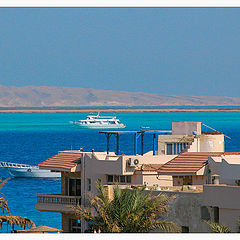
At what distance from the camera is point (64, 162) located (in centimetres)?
3862

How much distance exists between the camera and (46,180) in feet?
329

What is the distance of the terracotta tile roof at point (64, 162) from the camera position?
37.9 meters

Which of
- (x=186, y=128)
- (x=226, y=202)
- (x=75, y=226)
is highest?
(x=186, y=128)

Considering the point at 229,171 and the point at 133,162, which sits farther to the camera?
the point at 133,162

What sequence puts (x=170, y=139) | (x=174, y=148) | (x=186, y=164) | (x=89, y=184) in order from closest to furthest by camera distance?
(x=186, y=164), (x=89, y=184), (x=174, y=148), (x=170, y=139)

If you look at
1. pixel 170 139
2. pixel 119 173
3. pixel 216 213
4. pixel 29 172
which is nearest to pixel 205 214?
pixel 216 213

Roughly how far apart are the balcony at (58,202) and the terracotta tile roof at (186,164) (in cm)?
445

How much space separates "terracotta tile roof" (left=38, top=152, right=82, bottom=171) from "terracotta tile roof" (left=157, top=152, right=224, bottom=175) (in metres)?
4.81

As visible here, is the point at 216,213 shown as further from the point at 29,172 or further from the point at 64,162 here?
the point at 29,172

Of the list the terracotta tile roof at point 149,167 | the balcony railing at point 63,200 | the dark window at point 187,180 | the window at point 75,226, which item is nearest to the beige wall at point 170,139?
the terracotta tile roof at point 149,167

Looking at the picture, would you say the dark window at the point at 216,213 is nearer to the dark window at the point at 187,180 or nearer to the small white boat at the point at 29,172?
the dark window at the point at 187,180

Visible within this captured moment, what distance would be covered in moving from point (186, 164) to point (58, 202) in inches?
242
